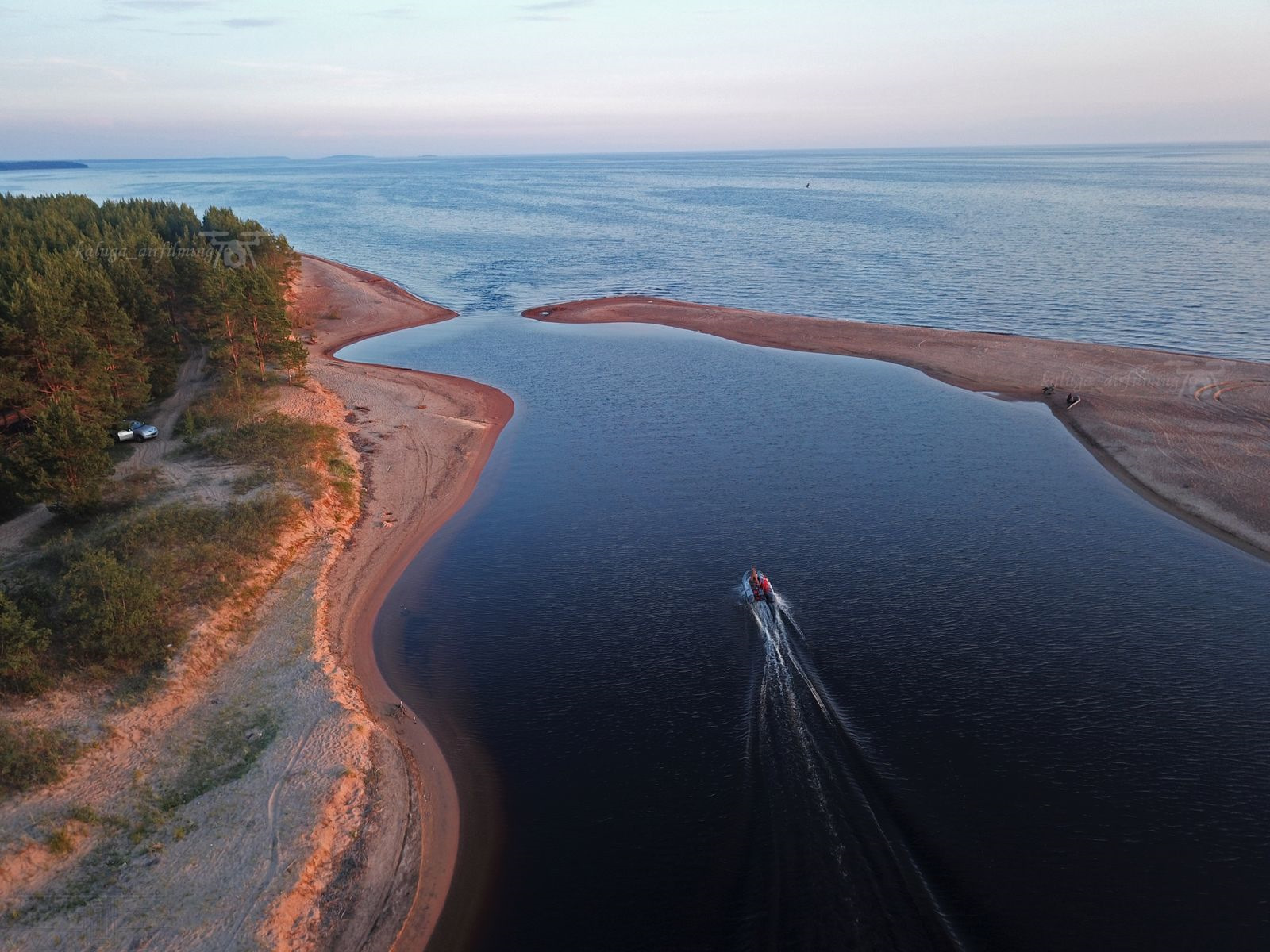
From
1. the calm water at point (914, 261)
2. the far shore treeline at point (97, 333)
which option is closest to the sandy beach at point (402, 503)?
the far shore treeline at point (97, 333)

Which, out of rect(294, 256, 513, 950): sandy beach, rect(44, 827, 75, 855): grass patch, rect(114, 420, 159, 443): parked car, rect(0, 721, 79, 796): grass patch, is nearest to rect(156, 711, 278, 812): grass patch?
rect(44, 827, 75, 855): grass patch

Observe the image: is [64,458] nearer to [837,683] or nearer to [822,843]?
[837,683]

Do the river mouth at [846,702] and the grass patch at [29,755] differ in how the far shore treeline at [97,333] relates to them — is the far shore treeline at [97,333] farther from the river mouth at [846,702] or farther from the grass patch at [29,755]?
the river mouth at [846,702]

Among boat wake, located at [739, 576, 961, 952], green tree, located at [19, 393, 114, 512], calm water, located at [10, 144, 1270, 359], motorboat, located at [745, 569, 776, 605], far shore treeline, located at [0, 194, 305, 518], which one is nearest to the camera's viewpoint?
boat wake, located at [739, 576, 961, 952]

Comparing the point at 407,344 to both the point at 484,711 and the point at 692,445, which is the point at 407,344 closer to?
the point at 692,445

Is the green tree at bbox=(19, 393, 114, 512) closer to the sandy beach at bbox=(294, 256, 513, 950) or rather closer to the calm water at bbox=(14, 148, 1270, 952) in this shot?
the sandy beach at bbox=(294, 256, 513, 950)

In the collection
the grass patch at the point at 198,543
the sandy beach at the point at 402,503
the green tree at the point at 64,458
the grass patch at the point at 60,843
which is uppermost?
Result: the green tree at the point at 64,458

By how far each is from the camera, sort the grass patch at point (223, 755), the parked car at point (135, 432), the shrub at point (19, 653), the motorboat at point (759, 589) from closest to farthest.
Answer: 1. the grass patch at point (223, 755)
2. the shrub at point (19, 653)
3. the motorboat at point (759, 589)
4. the parked car at point (135, 432)
